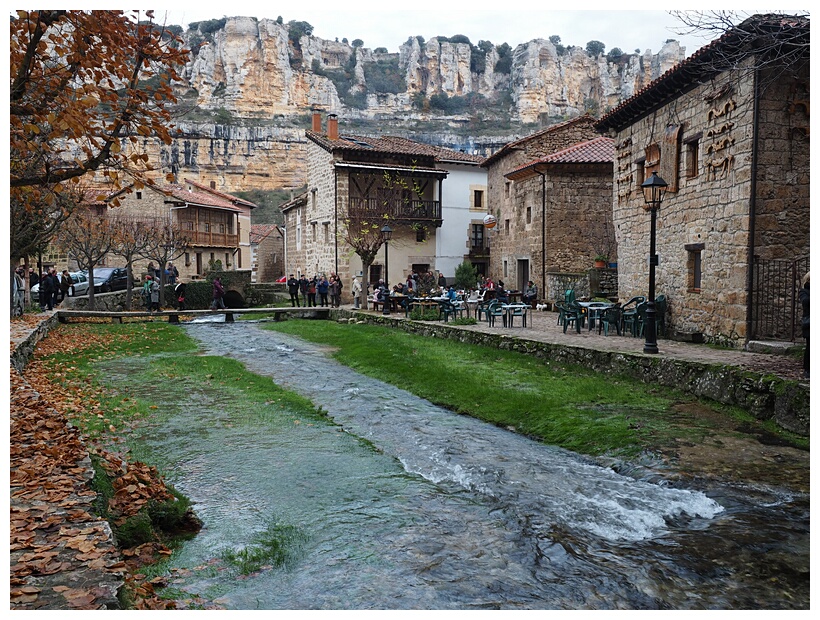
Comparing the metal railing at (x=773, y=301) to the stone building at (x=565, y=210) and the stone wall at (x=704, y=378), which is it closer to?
the stone wall at (x=704, y=378)

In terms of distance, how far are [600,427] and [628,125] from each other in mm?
11719

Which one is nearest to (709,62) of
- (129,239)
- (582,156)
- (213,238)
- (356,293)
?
(582,156)

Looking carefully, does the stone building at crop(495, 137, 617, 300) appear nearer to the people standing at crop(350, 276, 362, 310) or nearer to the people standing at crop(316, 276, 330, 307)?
the people standing at crop(350, 276, 362, 310)

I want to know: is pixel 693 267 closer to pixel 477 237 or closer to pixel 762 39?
pixel 762 39

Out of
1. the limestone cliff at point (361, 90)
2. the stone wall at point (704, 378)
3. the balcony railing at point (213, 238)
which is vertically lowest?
the stone wall at point (704, 378)

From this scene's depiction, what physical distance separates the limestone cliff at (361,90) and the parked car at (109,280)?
54.7 m

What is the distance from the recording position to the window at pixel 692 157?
13.9 meters

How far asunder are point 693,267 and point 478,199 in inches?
943

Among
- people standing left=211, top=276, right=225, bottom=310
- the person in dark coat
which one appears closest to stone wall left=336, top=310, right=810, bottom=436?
the person in dark coat

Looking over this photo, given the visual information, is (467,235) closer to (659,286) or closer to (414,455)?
(659,286)

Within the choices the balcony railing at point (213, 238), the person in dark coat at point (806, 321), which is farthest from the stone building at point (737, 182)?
the balcony railing at point (213, 238)

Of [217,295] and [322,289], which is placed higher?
[322,289]

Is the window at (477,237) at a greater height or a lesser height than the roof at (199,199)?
lesser

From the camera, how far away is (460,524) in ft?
17.6
